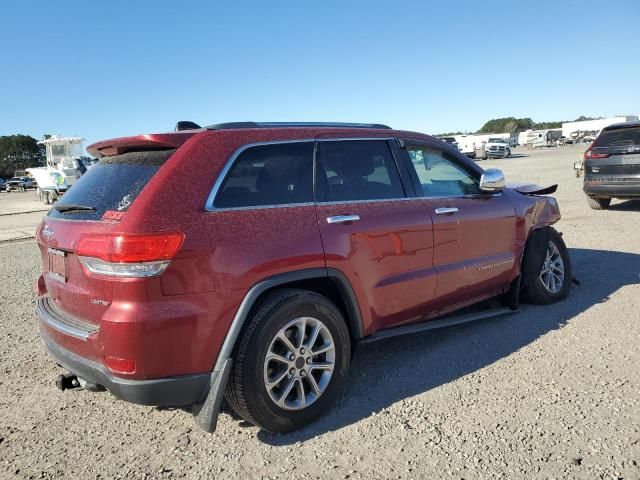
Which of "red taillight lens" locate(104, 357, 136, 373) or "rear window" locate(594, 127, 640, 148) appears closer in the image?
"red taillight lens" locate(104, 357, 136, 373)

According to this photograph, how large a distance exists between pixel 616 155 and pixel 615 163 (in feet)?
0.49

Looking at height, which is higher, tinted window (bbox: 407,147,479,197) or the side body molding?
tinted window (bbox: 407,147,479,197)

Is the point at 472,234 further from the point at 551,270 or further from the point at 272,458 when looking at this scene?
the point at 272,458

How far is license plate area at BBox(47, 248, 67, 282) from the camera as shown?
303cm

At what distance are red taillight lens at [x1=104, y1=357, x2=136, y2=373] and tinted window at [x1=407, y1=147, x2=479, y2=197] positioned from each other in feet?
7.97

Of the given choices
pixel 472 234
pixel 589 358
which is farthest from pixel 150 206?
pixel 589 358

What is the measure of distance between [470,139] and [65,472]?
52.9m

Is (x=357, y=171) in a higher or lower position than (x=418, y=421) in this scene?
higher

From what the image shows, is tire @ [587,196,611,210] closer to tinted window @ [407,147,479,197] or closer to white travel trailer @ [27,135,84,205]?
tinted window @ [407,147,479,197]

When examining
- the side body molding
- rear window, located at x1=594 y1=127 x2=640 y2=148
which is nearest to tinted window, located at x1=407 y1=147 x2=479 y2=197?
the side body molding

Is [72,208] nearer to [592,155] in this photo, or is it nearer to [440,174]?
[440,174]

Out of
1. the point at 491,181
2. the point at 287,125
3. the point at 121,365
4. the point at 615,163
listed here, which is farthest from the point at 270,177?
the point at 615,163

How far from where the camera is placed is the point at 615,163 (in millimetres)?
9758

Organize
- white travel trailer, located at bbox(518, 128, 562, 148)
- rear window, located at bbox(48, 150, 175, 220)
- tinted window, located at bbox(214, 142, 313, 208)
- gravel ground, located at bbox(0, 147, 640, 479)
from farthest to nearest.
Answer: white travel trailer, located at bbox(518, 128, 562, 148), tinted window, located at bbox(214, 142, 313, 208), rear window, located at bbox(48, 150, 175, 220), gravel ground, located at bbox(0, 147, 640, 479)
